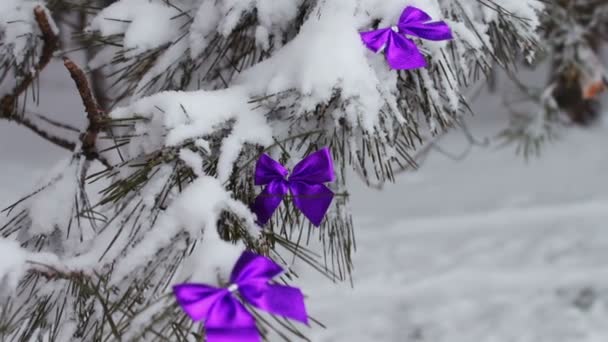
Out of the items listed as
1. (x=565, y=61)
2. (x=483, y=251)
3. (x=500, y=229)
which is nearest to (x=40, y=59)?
(x=565, y=61)

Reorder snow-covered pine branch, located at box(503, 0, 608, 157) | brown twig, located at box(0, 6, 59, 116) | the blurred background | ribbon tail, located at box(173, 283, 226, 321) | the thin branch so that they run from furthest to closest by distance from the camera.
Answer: the blurred background, snow-covered pine branch, located at box(503, 0, 608, 157), the thin branch, brown twig, located at box(0, 6, 59, 116), ribbon tail, located at box(173, 283, 226, 321)

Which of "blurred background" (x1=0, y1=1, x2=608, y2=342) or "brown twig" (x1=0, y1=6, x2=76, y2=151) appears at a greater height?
"brown twig" (x1=0, y1=6, x2=76, y2=151)

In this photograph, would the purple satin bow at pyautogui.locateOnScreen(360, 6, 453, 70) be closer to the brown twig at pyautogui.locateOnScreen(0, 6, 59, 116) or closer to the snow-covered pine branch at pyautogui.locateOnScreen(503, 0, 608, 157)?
the brown twig at pyautogui.locateOnScreen(0, 6, 59, 116)

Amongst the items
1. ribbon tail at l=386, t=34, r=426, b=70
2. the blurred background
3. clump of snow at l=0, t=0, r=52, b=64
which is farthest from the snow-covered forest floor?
ribbon tail at l=386, t=34, r=426, b=70

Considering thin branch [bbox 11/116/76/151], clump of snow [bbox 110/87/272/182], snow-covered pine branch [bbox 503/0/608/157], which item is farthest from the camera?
snow-covered pine branch [bbox 503/0/608/157]

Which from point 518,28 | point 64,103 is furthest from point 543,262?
point 64,103

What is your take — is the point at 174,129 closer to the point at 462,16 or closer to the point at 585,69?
the point at 462,16
